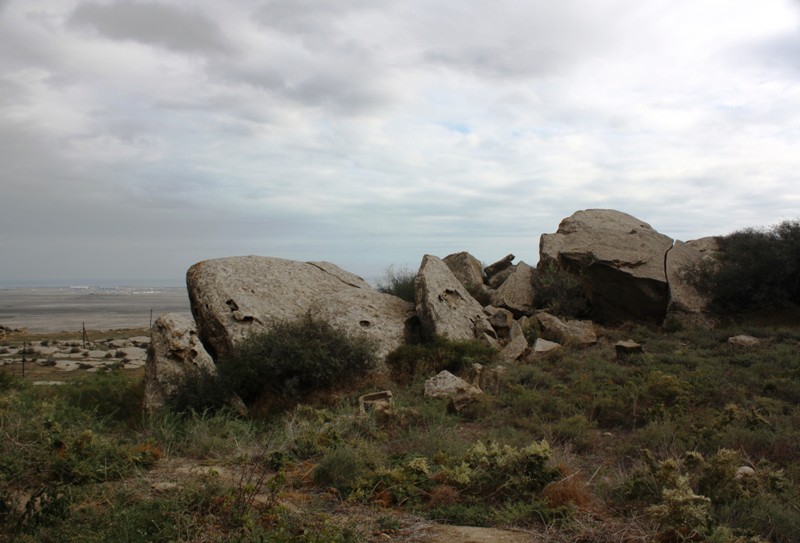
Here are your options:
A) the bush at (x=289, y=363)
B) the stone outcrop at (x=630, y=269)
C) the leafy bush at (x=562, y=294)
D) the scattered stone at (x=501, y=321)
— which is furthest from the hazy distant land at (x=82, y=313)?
the stone outcrop at (x=630, y=269)

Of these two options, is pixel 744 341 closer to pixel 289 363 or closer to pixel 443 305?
pixel 443 305

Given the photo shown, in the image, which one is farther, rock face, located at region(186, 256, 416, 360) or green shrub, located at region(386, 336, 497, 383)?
rock face, located at region(186, 256, 416, 360)

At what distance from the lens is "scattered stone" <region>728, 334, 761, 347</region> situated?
42.1ft

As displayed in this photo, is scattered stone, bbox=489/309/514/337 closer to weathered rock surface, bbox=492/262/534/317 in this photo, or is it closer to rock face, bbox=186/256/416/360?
weathered rock surface, bbox=492/262/534/317

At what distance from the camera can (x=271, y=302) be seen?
13.6m

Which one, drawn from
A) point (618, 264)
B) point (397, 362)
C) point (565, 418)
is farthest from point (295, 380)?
point (618, 264)

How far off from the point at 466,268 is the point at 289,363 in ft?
30.4

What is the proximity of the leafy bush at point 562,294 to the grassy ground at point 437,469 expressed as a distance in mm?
5852

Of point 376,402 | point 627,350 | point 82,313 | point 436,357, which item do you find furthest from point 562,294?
point 82,313

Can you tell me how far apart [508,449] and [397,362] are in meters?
7.01

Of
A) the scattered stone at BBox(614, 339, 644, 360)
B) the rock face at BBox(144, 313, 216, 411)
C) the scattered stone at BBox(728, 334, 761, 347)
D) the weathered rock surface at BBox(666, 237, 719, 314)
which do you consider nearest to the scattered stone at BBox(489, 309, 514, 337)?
the scattered stone at BBox(614, 339, 644, 360)

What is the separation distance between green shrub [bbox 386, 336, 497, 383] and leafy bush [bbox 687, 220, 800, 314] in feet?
21.7

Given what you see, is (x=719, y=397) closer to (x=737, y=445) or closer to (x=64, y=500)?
(x=737, y=445)

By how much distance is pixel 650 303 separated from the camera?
16250 millimetres
